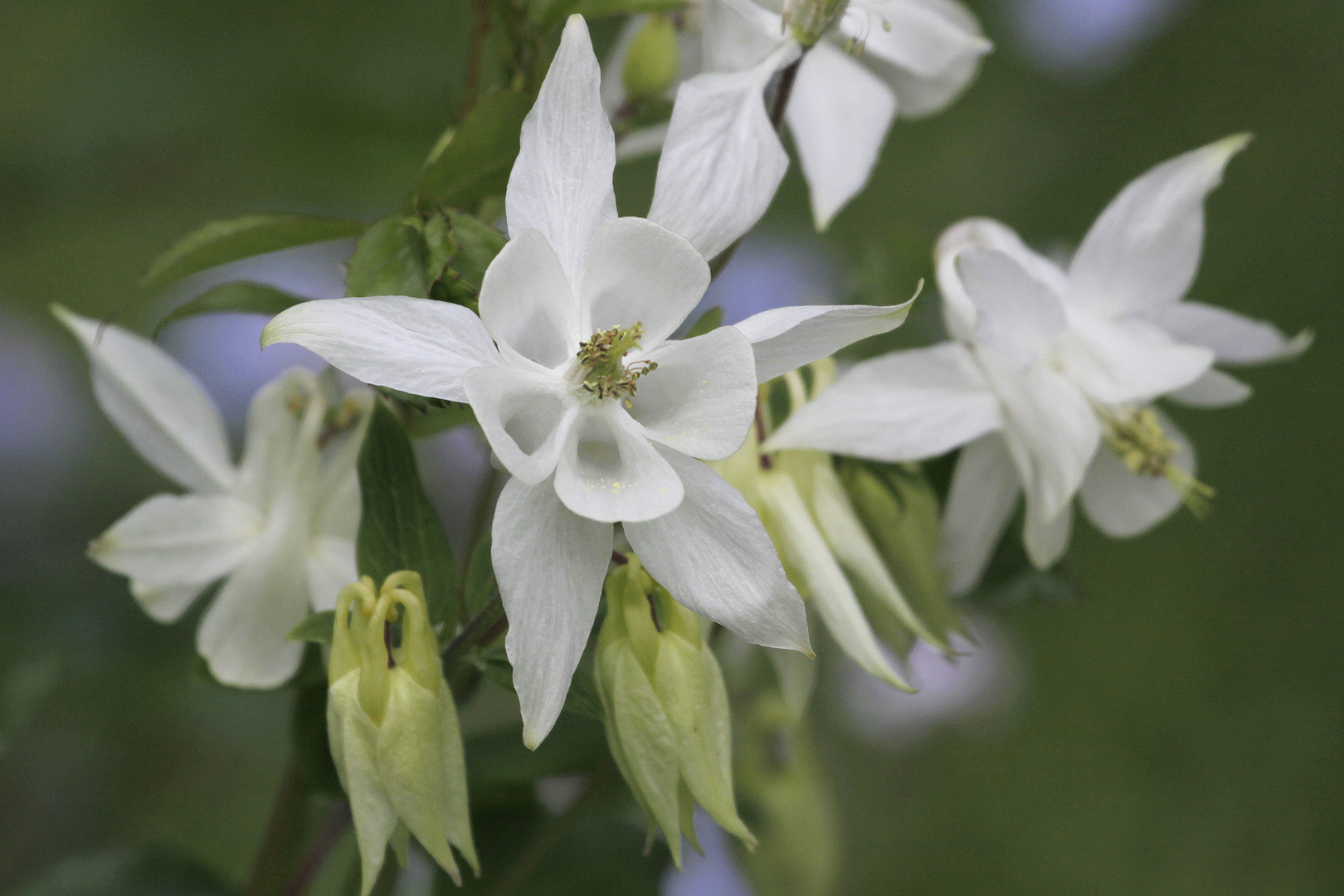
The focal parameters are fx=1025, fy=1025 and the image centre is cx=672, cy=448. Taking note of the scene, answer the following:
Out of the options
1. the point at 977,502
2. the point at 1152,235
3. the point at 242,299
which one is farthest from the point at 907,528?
the point at 242,299

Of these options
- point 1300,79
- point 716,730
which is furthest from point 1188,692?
point 716,730

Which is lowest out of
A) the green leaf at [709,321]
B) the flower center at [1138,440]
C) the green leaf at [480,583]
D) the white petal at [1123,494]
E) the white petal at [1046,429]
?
the white petal at [1123,494]

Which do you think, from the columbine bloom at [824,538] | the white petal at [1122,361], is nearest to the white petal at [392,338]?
the columbine bloom at [824,538]

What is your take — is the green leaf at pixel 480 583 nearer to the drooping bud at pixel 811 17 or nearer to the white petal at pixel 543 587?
the white petal at pixel 543 587

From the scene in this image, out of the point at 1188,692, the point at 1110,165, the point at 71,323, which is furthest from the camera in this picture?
the point at 1110,165

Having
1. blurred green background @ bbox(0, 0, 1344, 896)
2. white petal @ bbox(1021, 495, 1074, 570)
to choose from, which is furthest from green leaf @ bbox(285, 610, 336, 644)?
blurred green background @ bbox(0, 0, 1344, 896)

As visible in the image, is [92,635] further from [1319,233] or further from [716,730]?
[1319,233]
